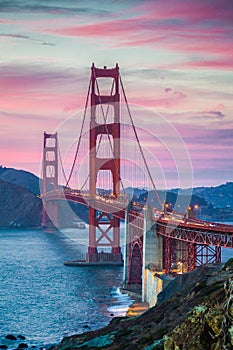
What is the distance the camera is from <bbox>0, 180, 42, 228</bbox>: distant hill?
160 m

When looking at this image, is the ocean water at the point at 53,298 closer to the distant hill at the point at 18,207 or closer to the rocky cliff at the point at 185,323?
the rocky cliff at the point at 185,323

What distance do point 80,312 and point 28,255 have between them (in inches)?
1633

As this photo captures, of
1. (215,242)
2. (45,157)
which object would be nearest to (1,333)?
(215,242)

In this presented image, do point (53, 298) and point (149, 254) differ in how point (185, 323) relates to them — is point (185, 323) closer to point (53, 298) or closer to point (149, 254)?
point (149, 254)

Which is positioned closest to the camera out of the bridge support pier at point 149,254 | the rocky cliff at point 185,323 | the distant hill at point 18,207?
the rocky cliff at point 185,323

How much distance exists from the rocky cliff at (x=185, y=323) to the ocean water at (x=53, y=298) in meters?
7.89

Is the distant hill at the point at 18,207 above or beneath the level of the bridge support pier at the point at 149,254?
above

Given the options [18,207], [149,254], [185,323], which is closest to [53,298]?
[149,254]

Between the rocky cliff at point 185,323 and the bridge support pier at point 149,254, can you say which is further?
the bridge support pier at point 149,254

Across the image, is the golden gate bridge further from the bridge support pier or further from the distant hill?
the distant hill

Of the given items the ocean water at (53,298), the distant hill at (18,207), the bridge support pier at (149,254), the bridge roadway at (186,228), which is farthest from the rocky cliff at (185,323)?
the distant hill at (18,207)

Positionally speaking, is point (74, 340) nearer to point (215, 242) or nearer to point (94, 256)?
point (215, 242)

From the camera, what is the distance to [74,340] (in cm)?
3288

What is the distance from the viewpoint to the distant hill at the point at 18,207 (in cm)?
16030
